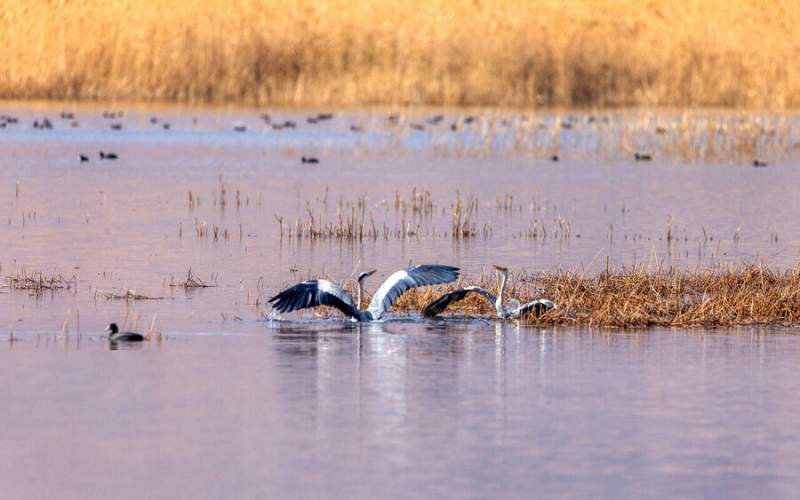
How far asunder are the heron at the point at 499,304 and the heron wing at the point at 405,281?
0.61ft

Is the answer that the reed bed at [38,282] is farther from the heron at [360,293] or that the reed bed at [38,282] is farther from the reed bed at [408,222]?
the reed bed at [408,222]

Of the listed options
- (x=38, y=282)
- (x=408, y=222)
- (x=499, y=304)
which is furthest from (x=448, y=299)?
(x=408, y=222)

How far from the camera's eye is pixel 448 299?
1205cm

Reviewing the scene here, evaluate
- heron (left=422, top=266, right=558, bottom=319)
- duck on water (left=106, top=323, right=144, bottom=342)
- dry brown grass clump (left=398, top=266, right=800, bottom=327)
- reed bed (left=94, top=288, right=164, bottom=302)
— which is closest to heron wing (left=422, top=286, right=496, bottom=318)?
heron (left=422, top=266, right=558, bottom=319)

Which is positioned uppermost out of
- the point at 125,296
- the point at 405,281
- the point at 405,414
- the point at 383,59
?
the point at 383,59

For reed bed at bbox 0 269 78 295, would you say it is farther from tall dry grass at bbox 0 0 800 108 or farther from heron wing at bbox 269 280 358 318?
tall dry grass at bbox 0 0 800 108

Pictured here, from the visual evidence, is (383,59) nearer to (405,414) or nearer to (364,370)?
(364,370)

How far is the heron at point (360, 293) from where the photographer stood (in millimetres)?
11398

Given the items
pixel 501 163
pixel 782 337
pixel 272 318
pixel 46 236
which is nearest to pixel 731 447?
pixel 782 337

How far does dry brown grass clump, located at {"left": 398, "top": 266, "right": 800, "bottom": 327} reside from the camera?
1197 cm

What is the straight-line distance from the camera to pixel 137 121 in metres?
41.0

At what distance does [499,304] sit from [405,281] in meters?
0.62

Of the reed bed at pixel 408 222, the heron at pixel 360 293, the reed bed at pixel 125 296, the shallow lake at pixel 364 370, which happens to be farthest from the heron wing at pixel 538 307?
the reed bed at pixel 408 222

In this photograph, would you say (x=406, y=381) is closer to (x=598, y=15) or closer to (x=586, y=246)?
(x=586, y=246)
